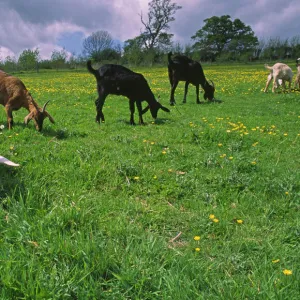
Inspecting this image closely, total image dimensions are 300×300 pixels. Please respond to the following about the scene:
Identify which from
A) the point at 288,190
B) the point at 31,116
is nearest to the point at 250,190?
the point at 288,190

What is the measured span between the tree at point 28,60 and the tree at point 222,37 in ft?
149

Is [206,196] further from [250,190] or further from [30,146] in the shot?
[30,146]

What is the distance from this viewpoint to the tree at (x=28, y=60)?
190 ft

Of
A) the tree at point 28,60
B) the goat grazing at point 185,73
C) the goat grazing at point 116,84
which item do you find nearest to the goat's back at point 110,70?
the goat grazing at point 116,84

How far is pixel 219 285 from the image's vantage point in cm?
209

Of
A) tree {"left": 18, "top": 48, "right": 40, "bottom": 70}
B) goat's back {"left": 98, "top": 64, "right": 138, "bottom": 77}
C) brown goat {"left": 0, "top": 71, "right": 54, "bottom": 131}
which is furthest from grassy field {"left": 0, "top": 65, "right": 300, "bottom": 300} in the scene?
tree {"left": 18, "top": 48, "right": 40, "bottom": 70}

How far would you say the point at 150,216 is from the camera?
3.15 m

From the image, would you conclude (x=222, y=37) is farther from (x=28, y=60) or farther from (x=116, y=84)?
(x=116, y=84)

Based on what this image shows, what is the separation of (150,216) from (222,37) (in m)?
92.9

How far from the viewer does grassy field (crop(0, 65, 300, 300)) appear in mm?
2088

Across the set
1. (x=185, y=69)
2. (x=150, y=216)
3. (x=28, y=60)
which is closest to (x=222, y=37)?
(x=28, y=60)

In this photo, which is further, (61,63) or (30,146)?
(61,63)

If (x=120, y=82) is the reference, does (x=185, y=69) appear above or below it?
above

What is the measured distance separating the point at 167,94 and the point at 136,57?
46.5m
